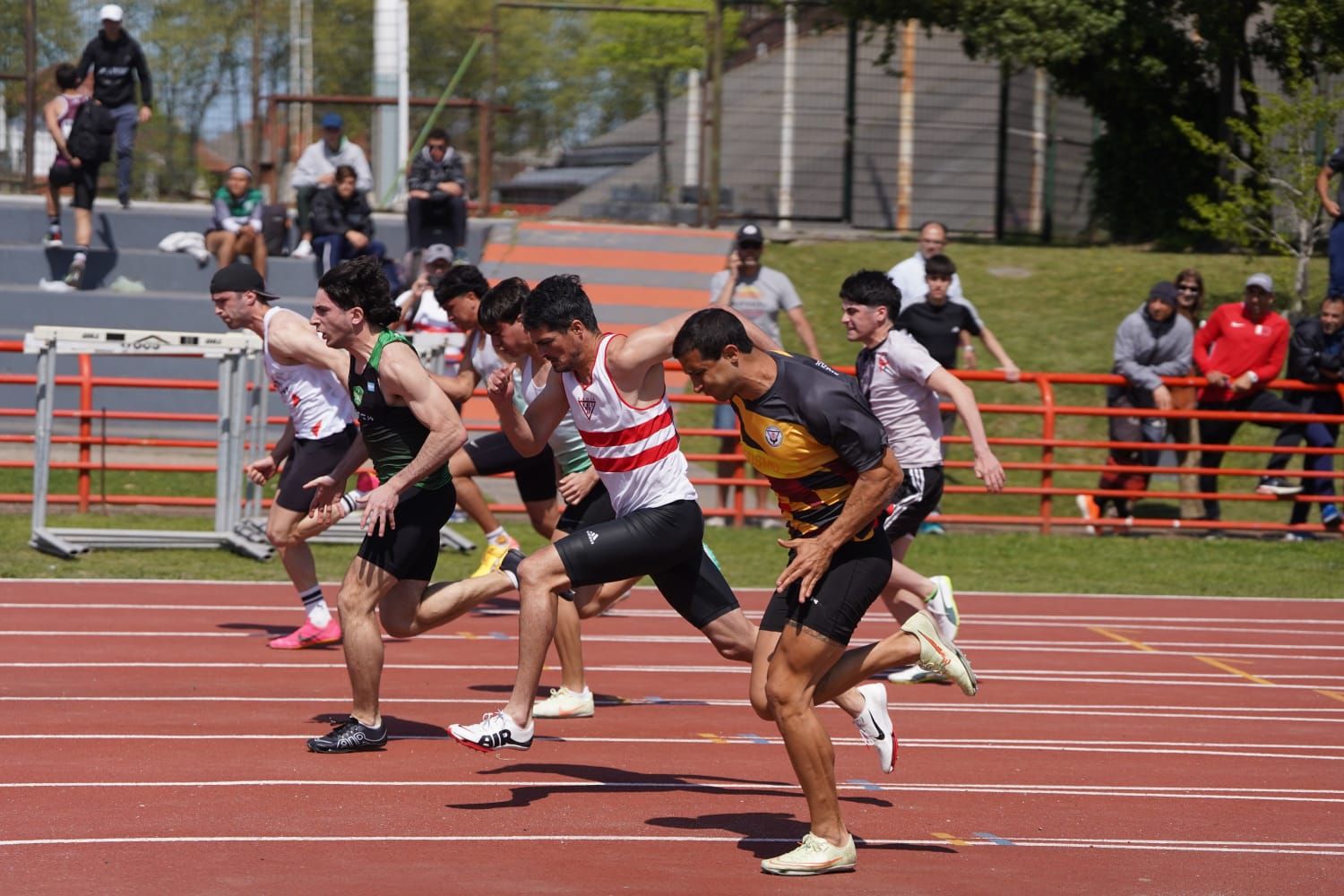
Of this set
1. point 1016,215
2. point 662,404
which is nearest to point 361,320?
point 662,404

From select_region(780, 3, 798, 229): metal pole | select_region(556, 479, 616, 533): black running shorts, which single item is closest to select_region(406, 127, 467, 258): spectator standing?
select_region(780, 3, 798, 229): metal pole

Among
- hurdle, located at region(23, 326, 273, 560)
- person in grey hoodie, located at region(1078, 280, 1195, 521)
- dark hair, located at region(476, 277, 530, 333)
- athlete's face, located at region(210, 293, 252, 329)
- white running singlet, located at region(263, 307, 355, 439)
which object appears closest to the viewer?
dark hair, located at region(476, 277, 530, 333)

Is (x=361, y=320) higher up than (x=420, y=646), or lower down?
higher up

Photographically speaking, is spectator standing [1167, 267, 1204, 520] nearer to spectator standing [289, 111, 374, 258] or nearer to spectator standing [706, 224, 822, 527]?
spectator standing [706, 224, 822, 527]

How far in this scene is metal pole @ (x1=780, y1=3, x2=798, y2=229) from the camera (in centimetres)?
2536

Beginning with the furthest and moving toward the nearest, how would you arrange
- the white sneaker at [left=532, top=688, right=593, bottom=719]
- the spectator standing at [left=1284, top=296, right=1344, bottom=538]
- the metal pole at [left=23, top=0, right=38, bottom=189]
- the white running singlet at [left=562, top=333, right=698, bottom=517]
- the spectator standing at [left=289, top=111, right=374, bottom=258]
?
the metal pole at [left=23, top=0, right=38, bottom=189] → the spectator standing at [left=289, top=111, right=374, bottom=258] → the spectator standing at [left=1284, top=296, right=1344, bottom=538] → the white sneaker at [left=532, top=688, right=593, bottom=719] → the white running singlet at [left=562, top=333, right=698, bottom=517]

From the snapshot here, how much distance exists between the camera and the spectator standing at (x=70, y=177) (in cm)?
1947

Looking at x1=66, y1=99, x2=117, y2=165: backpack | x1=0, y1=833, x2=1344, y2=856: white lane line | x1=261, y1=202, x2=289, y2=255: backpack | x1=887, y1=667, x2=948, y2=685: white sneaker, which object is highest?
x1=66, y1=99, x2=117, y2=165: backpack

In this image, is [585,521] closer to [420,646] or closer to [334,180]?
[420,646]

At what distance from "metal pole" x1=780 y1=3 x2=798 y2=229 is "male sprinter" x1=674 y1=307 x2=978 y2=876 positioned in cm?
1912

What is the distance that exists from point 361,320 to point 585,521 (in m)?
1.49

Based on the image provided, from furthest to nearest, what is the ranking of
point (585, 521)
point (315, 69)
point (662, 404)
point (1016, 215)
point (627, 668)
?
point (1016, 215) → point (315, 69) → point (627, 668) → point (585, 521) → point (662, 404)

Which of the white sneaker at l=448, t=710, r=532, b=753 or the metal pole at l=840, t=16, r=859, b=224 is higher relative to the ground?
the metal pole at l=840, t=16, r=859, b=224

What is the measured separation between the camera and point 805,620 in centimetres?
610
